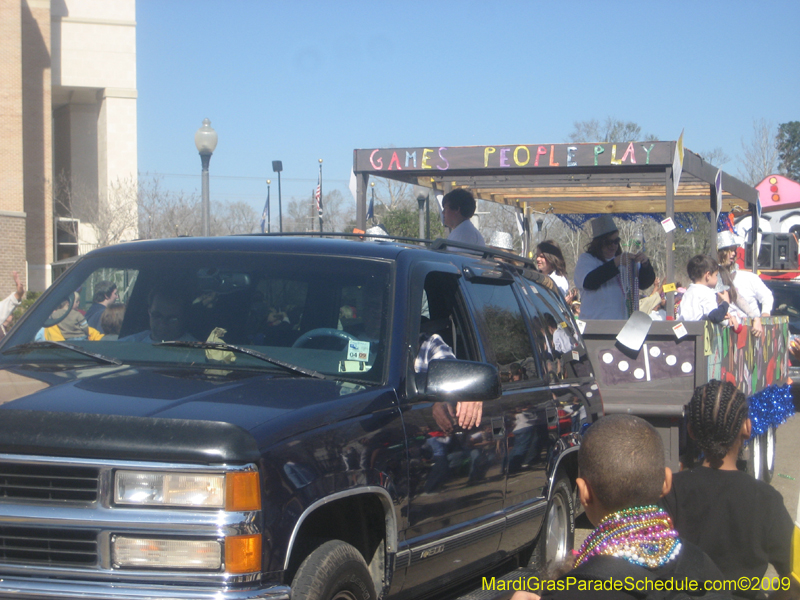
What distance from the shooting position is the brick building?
3841 centimetres

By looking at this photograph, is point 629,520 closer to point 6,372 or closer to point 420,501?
point 420,501

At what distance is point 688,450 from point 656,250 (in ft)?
122

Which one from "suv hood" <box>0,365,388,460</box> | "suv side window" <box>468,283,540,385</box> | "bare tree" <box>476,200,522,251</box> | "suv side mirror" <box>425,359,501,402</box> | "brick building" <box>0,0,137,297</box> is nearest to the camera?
"suv hood" <box>0,365,388,460</box>

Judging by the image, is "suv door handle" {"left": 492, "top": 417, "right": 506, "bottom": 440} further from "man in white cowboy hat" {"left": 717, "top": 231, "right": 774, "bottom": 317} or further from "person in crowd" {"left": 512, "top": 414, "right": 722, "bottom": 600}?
"man in white cowboy hat" {"left": 717, "top": 231, "right": 774, "bottom": 317}

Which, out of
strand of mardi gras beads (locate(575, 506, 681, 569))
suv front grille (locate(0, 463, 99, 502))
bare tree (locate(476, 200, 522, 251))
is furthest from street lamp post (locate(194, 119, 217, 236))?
bare tree (locate(476, 200, 522, 251))

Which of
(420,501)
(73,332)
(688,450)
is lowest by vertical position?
(688,450)

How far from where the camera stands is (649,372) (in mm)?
6781

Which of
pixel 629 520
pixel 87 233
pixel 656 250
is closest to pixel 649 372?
pixel 629 520

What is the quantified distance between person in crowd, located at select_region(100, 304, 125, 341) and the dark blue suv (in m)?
0.01

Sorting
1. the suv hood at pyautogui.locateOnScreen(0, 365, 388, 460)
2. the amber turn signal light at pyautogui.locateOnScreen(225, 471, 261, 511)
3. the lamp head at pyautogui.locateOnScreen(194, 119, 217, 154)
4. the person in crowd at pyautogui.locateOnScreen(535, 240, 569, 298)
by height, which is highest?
the lamp head at pyautogui.locateOnScreen(194, 119, 217, 154)

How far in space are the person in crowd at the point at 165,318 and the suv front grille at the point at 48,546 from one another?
3.66 ft

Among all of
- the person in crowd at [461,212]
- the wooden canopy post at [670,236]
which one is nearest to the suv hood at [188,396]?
A: the person in crowd at [461,212]

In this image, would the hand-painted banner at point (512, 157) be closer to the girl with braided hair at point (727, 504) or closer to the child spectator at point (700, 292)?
the child spectator at point (700, 292)

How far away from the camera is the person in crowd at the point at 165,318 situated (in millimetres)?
3686
